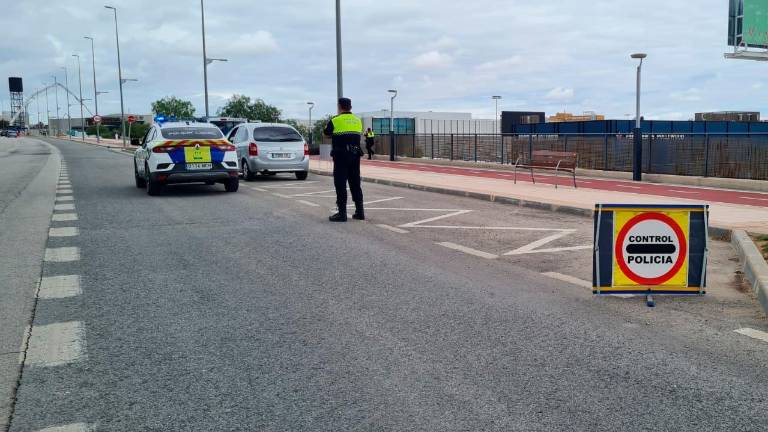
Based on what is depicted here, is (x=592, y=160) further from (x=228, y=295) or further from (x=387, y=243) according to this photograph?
(x=228, y=295)

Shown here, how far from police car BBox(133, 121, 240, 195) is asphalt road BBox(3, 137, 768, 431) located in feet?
19.3

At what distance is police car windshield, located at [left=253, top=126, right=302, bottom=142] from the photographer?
63.4 feet

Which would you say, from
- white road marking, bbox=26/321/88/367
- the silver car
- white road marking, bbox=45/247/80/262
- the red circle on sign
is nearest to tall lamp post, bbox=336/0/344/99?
the silver car

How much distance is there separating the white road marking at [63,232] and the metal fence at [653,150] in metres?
15.9

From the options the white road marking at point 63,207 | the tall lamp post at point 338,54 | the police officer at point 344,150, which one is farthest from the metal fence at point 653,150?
the white road marking at point 63,207

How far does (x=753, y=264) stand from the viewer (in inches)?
254

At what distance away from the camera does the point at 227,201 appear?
1370 centimetres

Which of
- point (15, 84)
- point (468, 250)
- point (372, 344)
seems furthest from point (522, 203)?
point (15, 84)

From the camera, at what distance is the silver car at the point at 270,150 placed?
1917 centimetres

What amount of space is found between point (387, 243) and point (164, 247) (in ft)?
8.72

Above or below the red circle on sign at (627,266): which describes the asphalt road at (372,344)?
below

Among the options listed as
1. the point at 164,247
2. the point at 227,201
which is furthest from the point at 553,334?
the point at 227,201

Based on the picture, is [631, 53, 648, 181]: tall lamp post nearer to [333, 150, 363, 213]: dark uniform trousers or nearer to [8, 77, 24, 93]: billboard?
[333, 150, 363, 213]: dark uniform trousers

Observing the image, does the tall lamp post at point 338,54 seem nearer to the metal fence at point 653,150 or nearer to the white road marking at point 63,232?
the metal fence at point 653,150
